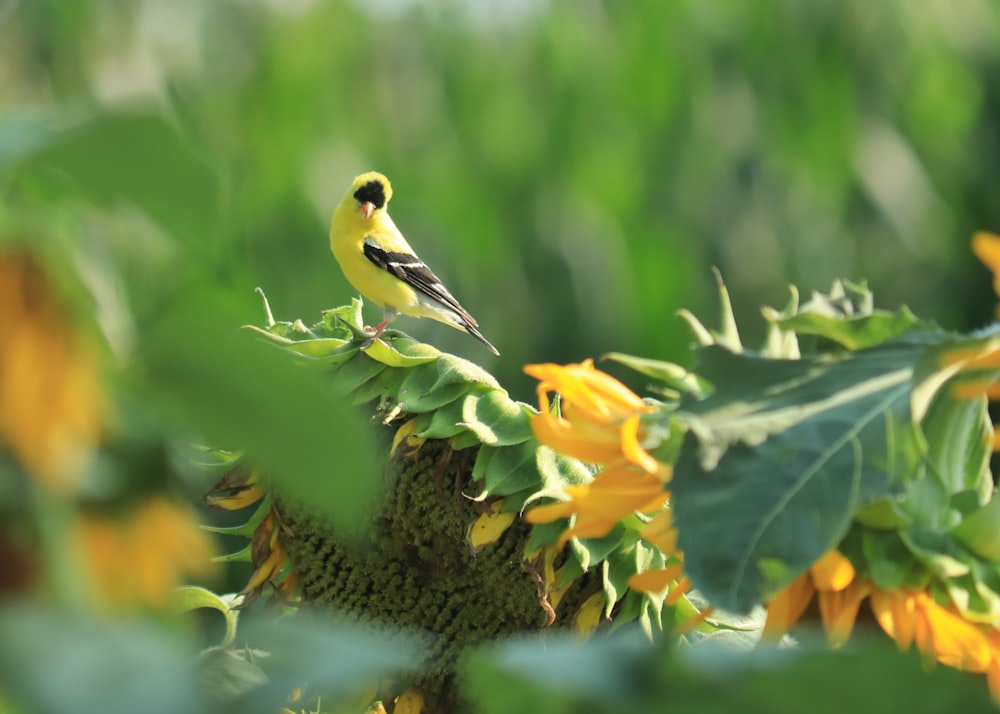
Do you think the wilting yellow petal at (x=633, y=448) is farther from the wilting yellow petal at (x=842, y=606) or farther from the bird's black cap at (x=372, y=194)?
the bird's black cap at (x=372, y=194)

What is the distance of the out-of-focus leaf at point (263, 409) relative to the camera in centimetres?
13

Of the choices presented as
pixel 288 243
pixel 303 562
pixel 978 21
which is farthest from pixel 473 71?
pixel 303 562

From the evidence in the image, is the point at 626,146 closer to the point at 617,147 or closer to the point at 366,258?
the point at 617,147

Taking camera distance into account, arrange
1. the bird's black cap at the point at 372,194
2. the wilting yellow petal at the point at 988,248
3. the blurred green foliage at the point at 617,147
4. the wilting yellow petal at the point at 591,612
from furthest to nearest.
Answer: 1. the blurred green foliage at the point at 617,147
2. the bird's black cap at the point at 372,194
3. the wilting yellow petal at the point at 591,612
4. the wilting yellow petal at the point at 988,248

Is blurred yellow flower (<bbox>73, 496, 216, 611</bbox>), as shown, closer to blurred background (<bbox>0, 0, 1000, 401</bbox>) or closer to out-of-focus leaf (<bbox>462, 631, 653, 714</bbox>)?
out-of-focus leaf (<bbox>462, 631, 653, 714</bbox>)

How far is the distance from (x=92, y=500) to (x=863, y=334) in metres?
0.22

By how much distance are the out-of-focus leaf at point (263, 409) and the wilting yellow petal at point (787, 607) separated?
19cm

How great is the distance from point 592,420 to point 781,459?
5 cm

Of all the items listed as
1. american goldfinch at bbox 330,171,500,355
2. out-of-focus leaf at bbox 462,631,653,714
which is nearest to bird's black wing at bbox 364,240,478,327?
american goldfinch at bbox 330,171,500,355

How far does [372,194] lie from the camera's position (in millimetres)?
891

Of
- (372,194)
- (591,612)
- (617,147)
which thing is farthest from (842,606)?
(617,147)

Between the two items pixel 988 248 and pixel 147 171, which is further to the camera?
pixel 988 248

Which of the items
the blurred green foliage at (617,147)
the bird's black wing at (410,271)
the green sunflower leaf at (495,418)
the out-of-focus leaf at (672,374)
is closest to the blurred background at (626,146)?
the blurred green foliage at (617,147)

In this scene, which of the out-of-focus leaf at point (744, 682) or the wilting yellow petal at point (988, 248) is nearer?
the out-of-focus leaf at point (744, 682)
